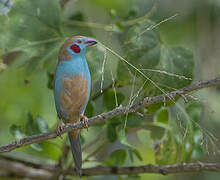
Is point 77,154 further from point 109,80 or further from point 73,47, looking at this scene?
point 73,47

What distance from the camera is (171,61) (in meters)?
3.07

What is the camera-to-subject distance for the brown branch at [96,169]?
292cm

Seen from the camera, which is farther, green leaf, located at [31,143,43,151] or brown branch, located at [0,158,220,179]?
green leaf, located at [31,143,43,151]

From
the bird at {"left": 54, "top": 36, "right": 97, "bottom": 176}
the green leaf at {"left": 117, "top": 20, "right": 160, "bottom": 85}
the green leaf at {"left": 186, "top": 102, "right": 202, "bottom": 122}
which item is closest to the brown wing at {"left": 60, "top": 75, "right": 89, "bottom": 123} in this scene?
the bird at {"left": 54, "top": 36, "right": 97, "bottom": 176}

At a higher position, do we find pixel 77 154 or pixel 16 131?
pixel 16 131

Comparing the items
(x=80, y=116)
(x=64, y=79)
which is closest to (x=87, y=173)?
(x=80, y=116)

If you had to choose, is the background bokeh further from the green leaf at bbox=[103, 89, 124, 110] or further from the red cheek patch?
the red cheek patch

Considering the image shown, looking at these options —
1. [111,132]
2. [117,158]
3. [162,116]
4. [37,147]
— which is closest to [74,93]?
[111,132]

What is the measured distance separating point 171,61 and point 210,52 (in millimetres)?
1796

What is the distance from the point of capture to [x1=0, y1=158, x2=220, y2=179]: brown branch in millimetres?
2918

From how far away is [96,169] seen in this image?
329cm

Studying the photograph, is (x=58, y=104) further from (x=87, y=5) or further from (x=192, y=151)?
(x=87, y=5)

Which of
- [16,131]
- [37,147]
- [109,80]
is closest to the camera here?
[16,131]

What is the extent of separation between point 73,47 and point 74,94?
36 centimetres
